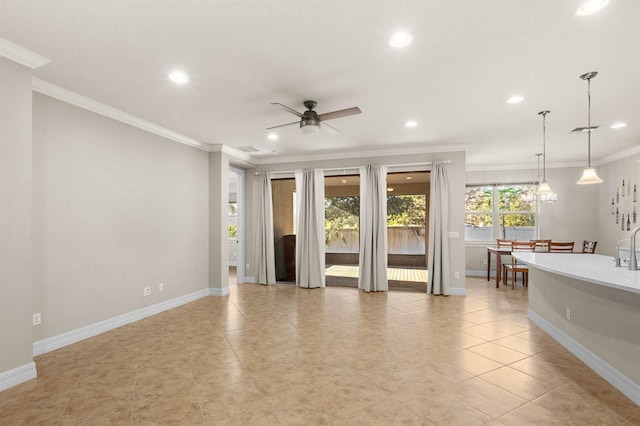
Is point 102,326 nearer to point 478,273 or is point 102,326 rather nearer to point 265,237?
point 265,237

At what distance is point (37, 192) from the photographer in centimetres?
312

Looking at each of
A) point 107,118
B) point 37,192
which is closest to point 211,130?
point 107,118

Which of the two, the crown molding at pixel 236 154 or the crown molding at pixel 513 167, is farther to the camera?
the crown molding at pixel 513 167

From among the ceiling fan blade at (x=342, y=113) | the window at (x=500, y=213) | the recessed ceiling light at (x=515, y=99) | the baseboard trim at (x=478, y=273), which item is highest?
the recessed ceiling light at (x=515, y=99)

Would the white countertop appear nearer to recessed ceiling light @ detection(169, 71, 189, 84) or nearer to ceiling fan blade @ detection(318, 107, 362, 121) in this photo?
ceiling fan blade @ detection(318, 107, 362, 121)

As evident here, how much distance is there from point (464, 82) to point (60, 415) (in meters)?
4.30

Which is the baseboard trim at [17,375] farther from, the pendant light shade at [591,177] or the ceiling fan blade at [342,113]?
the pendant light shade at [591,177]

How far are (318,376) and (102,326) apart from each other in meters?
2.80

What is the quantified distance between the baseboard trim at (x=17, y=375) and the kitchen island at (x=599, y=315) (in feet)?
15.0

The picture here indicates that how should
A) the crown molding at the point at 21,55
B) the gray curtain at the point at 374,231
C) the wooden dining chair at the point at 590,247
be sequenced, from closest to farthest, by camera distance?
1. the crown molding at the point at 21,55
2. the gray curtain at the point at 374,231
3. the wooden dining chair at the point at 590,247

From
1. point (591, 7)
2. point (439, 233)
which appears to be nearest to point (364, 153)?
point (439, 233)

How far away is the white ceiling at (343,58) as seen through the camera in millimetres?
2078

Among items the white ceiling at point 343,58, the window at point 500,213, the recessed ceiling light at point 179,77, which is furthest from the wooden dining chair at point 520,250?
the recessed ceiling light at point 179,77

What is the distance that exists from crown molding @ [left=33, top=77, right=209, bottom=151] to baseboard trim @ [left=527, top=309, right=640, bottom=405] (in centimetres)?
568
